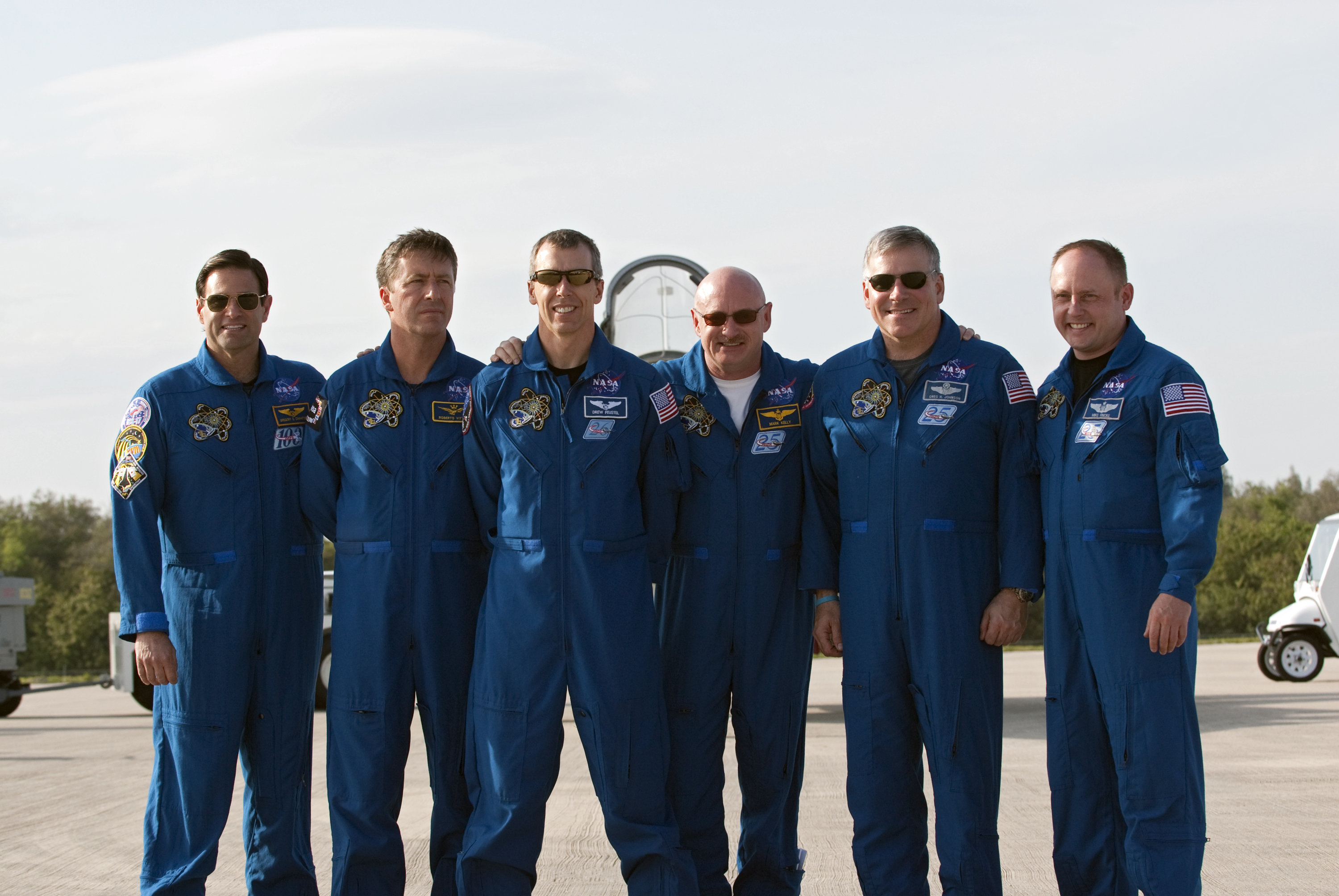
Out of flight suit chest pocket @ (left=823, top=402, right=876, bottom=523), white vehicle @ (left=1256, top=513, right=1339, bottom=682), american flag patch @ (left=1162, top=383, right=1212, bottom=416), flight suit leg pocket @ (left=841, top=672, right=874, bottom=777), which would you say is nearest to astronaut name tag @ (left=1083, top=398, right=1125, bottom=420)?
american flag patch @ (left=1162, top=383, right=1212, bottom=416)

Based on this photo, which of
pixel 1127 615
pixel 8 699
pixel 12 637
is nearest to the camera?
pixel 1127 615

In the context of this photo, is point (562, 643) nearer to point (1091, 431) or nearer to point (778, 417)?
point (778, 417)

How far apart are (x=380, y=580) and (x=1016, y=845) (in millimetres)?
3494

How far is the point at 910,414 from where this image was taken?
416 centimetres

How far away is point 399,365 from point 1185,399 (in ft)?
9.08

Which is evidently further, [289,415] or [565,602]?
[289,415]

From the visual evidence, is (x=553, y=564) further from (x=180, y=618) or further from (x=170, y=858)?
(x=170, y=858)

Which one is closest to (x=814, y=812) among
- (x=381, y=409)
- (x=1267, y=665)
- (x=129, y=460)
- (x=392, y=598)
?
(x=392, y=598)

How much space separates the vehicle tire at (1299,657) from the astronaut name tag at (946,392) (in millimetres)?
12966

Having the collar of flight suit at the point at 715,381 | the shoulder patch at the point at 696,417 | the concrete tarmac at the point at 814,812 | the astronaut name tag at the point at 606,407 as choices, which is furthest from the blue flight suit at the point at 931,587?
the concrete tarmac at the point at 814,812

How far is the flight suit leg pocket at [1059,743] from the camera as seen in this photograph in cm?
400

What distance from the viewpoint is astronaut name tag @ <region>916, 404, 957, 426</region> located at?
162 inches

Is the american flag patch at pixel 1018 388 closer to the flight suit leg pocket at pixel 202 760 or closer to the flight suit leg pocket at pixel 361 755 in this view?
the flight suit leg pocket at pixel 361 755

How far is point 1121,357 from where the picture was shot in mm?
4109
